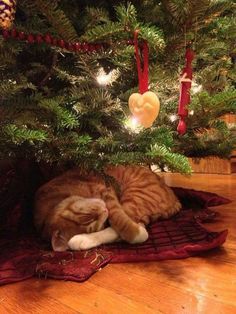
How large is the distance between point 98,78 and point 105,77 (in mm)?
26

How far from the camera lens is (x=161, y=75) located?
95 centimetres

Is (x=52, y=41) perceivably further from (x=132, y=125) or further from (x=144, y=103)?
(x=132, y=125)

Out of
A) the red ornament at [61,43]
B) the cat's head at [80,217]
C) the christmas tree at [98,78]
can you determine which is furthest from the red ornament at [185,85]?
the cat's head at [80,217]

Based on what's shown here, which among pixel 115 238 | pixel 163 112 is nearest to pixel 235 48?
pixel 163 112

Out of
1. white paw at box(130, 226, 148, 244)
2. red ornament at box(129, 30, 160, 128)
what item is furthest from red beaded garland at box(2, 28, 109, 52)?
white paw at box(130, 226, 148, 244)

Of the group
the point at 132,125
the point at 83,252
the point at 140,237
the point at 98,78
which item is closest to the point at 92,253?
the point at 83,252

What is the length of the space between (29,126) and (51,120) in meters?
0.07

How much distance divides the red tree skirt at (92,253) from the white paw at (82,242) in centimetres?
3

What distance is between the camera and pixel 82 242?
1.00 m

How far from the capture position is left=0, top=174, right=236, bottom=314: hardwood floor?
27.1 inches

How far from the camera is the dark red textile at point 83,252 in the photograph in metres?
0.85

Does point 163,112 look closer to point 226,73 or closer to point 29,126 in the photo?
point 226,73

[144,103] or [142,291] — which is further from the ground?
[144,103]

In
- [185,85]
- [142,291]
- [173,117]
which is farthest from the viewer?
[173,117]
